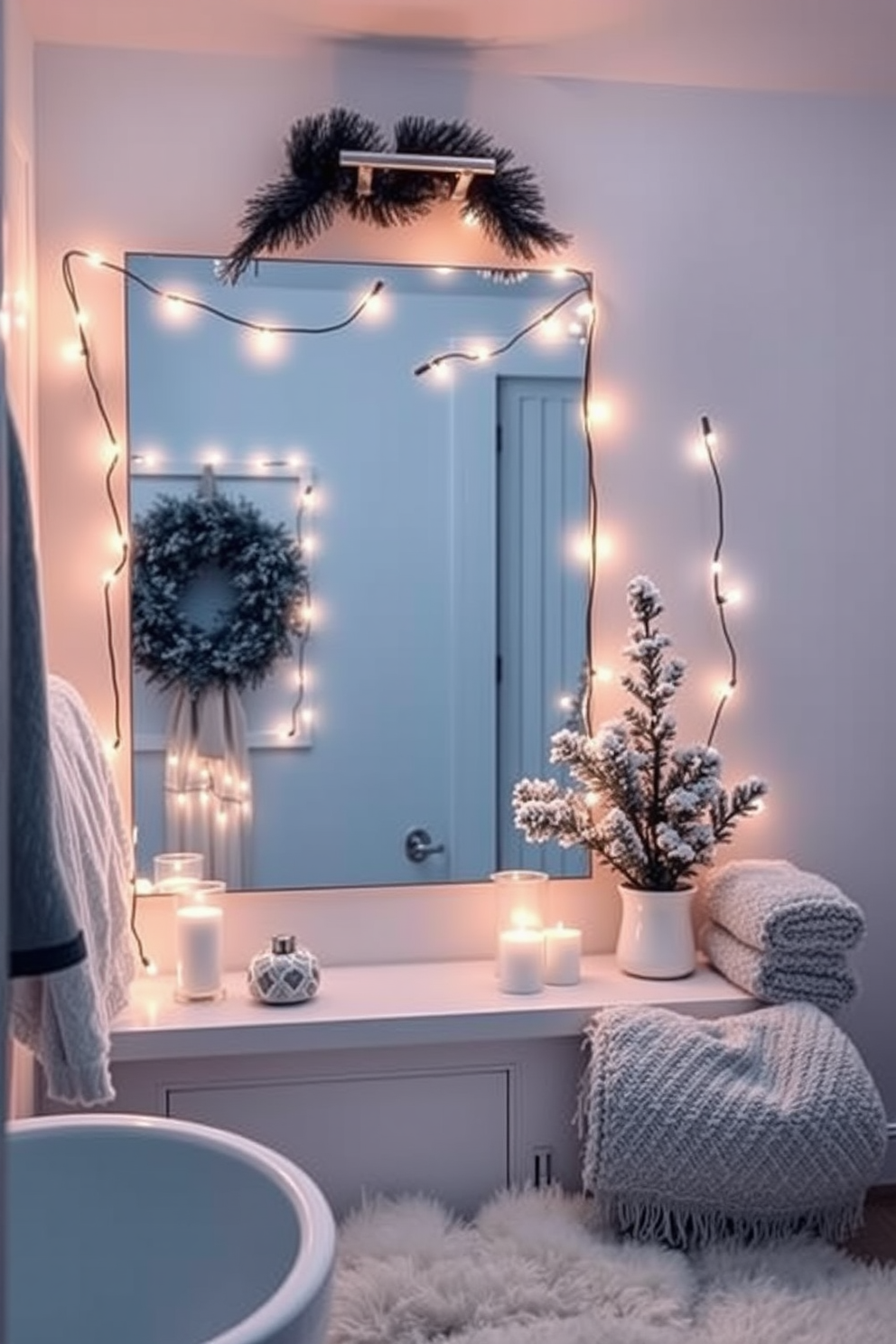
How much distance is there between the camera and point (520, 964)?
2.29 m

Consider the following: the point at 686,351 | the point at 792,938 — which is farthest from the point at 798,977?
the point at 686,351

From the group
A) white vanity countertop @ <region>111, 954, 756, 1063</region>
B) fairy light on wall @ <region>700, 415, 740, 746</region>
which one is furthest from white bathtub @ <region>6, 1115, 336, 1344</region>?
fairy light on wall @ <region>700, 415, 740, 746</region>

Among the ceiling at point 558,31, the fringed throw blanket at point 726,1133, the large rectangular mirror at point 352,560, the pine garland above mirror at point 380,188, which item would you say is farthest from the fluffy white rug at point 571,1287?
the ceiling at point 558,31

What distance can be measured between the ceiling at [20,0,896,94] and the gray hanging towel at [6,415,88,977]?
1785mm

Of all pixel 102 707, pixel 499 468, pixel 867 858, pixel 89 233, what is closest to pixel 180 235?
pixel 89 233

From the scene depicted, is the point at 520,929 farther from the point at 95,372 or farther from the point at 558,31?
the point at 558,31

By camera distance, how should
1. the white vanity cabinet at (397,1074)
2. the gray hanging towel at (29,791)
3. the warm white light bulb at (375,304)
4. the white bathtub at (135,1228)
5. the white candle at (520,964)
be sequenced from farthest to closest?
the warm white light bulb at (375,304), the white candle at (520,964), the white vanity cabinet at (397,1074), the white bathtub at (135,1228), the gray hanging towel at (29,791)

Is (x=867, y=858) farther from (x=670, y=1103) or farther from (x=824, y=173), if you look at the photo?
(x=824, y=173)

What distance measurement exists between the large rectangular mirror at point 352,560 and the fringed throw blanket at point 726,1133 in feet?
1.68

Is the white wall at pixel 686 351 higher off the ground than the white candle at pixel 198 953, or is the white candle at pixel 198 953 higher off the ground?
the white wall at pixel 686 351

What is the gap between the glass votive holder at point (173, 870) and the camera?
7.73 feet

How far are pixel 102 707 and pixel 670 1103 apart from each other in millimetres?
1247

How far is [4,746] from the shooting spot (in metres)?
0.60

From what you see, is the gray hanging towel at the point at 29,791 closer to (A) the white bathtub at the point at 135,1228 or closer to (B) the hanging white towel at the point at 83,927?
(B) the hanging white towel at the point at 83,927
